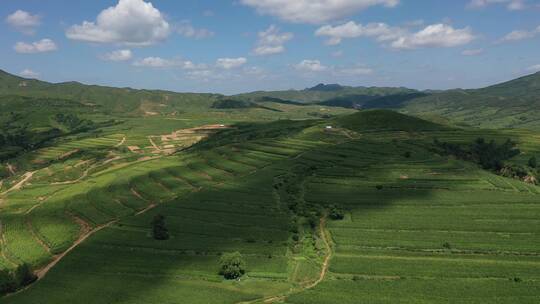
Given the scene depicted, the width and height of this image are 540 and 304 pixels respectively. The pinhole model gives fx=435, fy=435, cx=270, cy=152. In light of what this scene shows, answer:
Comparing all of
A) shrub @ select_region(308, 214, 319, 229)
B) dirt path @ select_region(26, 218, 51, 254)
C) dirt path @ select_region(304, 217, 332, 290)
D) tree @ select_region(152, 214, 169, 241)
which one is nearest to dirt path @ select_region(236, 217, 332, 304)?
dirt path @ select_region(304, 217, 332, 290)

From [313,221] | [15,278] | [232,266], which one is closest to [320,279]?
[232,266]

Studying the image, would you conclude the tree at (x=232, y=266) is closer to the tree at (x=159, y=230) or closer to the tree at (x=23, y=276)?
the tree at (x=159, y=230)

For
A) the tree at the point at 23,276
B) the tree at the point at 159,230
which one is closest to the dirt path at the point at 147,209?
the tree at the point at 159,230

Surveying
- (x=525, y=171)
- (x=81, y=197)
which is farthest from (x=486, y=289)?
(x=81, y=197)

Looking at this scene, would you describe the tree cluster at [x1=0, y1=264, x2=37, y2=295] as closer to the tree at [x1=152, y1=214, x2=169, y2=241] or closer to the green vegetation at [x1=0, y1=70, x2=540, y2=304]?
the green vegetation at [x1=0, y1=70, x2=540, y2=304]

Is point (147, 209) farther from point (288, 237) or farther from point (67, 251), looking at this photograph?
point (288, 237)
